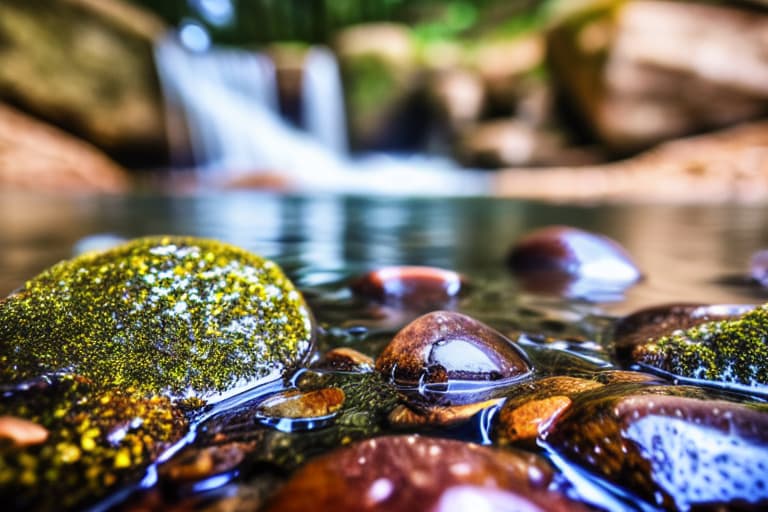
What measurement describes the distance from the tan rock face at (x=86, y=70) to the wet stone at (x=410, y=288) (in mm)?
13772

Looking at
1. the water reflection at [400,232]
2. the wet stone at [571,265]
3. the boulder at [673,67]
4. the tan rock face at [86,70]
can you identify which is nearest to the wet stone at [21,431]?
the water reflection at [400,232]

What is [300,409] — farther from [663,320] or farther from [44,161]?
[44,161]

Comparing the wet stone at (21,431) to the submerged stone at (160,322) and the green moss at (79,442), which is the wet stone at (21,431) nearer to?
the green moss at (79,442)

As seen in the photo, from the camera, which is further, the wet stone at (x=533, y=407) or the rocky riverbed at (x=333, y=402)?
the wet stone at (x=533, y=407)

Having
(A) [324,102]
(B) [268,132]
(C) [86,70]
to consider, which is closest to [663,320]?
(C) [86,70]

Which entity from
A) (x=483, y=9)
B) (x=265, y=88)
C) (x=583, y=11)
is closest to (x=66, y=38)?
(x=265, y=88)

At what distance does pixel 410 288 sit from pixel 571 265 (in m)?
1.69

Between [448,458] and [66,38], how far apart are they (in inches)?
648

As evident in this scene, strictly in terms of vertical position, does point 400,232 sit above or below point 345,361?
above

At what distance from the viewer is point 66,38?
41.3 feet

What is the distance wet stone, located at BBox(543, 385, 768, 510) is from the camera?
3.21 ft

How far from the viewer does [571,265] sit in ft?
12.1

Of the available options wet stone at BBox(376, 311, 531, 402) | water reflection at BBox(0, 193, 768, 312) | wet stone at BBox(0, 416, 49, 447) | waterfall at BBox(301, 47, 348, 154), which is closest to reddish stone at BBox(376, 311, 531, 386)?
wet stone at BBox(376, 311, 531, 402)

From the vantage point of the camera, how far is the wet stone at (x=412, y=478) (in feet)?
2.96
